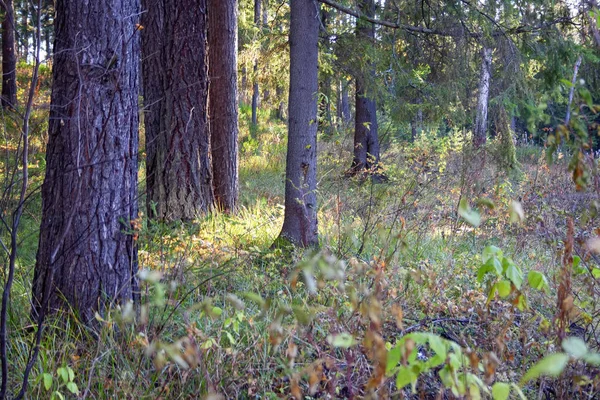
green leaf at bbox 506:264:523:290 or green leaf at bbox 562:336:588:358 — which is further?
green leaf at bbox 506:264:523:290

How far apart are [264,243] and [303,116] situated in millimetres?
1301

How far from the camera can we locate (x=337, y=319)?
223 cm

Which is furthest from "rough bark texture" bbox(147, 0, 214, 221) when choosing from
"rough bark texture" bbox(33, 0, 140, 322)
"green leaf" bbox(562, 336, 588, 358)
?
"green leaf" bbox(562, 336, 588, 358)

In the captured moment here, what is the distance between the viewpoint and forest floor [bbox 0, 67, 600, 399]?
1824 millimetres

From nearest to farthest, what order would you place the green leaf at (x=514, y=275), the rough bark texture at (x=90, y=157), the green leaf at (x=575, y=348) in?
1. the green leaf at (x=575, y=348)
2. the green leaf at (x=514, y=275)
3. the rough bark texture at (x=90, y=157)

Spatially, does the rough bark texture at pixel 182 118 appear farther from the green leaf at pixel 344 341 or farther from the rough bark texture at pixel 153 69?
the green leaf at pixel 344 341

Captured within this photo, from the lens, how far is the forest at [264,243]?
6.94 ft


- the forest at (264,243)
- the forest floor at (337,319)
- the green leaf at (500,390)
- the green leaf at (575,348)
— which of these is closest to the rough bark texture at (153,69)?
the forest at (264,243)

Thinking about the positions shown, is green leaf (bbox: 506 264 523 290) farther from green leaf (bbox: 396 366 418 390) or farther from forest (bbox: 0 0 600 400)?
green leaf (bbox: 396 366 418 390)

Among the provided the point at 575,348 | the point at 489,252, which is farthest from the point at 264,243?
the point at 575,348

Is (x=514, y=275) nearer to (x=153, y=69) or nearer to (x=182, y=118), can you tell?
(x=182, y=118)

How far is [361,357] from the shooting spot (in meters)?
2.81

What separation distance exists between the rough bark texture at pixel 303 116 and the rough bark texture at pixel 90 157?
6.59 feet

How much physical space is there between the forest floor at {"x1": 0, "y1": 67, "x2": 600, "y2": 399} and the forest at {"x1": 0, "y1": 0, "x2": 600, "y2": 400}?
0.06 feet
